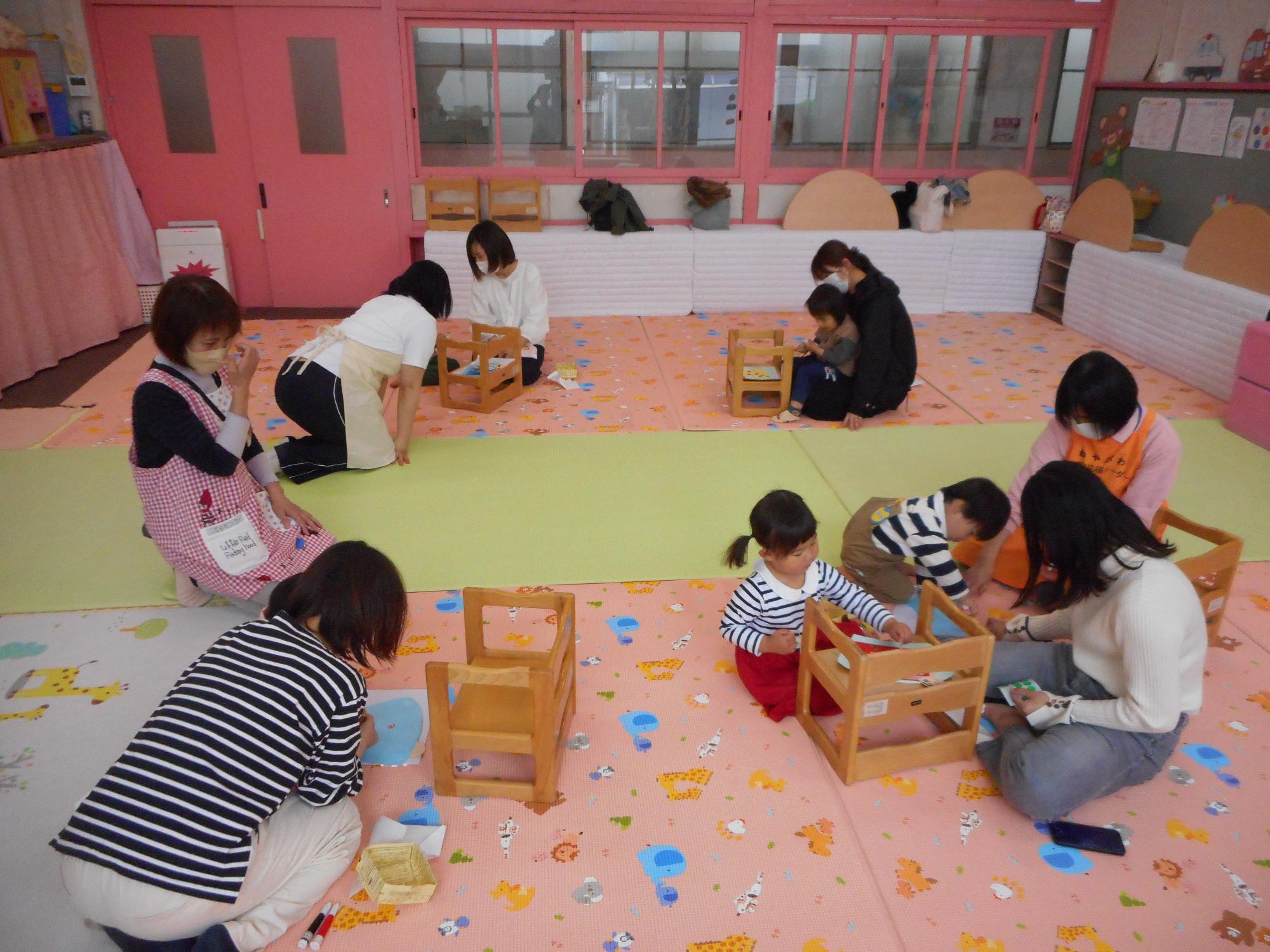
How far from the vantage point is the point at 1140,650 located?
1900 millimetres

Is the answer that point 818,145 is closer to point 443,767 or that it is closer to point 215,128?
point 215,128

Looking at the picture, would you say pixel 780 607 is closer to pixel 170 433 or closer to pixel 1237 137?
pixel 170 433

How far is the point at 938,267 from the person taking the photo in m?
6.04

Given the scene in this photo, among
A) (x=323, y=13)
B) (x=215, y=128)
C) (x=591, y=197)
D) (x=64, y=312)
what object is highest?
(x=323, y=13)

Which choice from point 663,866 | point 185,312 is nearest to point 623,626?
point 663,866

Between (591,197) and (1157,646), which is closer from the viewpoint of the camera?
(1157,646)

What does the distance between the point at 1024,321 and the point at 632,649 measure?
4.53 metres

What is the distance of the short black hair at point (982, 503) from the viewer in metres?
2.42

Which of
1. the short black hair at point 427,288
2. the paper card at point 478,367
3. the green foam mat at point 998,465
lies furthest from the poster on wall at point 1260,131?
the short black hair at point 427,288

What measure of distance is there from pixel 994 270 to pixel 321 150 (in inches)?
178

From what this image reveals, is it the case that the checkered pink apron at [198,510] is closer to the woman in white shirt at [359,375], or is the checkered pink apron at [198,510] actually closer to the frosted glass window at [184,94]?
the woman in white shirt at [359,375]

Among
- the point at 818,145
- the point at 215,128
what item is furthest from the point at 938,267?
the point at 215,128

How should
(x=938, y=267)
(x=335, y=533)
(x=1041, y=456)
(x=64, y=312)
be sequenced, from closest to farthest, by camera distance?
(x=1041, y=456), (x=335, y=533), (x=64, y=312), (x=938, y=267)

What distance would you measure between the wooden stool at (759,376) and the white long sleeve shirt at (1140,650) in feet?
7.33
